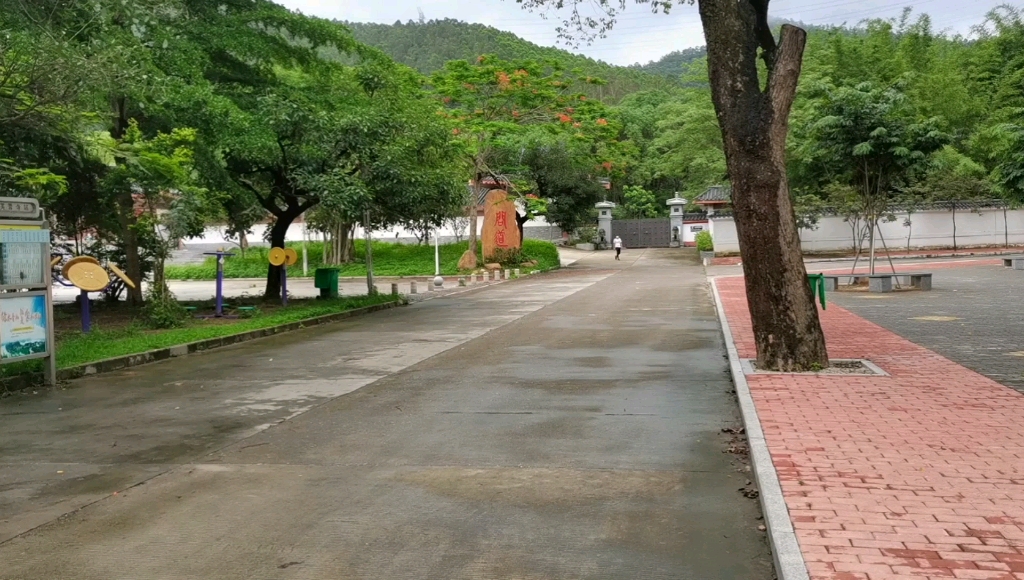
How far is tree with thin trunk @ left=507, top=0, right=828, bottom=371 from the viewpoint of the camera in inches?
381

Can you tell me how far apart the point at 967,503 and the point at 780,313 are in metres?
4.91

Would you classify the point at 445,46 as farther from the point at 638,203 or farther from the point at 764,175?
the point at 764,175

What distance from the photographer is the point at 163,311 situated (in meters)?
16.9

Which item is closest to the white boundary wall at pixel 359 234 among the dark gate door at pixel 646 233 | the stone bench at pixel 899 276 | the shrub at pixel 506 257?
the dark gate door at pixel 646 233

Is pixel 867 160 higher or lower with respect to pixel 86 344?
higher

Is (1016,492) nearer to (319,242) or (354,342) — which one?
(354,342)

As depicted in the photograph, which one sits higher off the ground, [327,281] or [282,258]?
[282,258]

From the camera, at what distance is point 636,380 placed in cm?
1048

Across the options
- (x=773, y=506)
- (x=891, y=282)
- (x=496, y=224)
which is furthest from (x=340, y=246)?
(x=773, y=506)

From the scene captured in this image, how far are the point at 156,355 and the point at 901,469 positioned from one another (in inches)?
431

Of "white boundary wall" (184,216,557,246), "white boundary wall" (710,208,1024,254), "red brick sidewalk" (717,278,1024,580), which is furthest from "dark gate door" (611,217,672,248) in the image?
"red brick sidewalk" (717,278,1024,580)

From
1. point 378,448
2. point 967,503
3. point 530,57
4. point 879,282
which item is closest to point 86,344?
point 378,448

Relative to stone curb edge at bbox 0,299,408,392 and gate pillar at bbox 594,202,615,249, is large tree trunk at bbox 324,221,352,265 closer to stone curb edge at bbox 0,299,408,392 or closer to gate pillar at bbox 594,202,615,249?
gate pillar at bbox 594,202,615,249

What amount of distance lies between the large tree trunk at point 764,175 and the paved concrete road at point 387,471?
1.02 m
